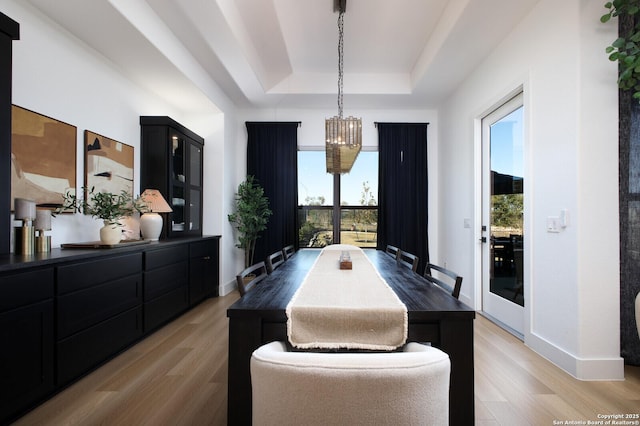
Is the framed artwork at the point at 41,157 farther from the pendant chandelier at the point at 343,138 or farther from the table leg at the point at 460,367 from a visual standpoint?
the table leg at the point at 460,367

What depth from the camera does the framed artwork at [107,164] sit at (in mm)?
2957

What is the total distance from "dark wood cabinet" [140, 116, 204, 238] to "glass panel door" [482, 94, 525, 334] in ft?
12.5

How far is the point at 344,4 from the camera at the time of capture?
3.11 meters

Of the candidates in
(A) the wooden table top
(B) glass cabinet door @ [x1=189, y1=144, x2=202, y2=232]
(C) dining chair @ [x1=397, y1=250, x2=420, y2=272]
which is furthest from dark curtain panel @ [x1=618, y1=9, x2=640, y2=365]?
(B) glass cabinet door @ [x1=189, y1=144, x2=202, y2=232]

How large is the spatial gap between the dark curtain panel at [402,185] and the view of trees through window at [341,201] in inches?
9.6

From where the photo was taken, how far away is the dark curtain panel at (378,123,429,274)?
17.1ft

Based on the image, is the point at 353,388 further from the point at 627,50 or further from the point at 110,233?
the point at 627,50

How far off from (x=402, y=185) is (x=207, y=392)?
4188mm

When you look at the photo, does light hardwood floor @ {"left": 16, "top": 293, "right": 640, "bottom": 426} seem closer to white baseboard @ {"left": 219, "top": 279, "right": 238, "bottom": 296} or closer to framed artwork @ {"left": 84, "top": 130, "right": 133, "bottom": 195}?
framed artwork @ {"left": 84, "top": 130, "right": 133, "bottom": 195}

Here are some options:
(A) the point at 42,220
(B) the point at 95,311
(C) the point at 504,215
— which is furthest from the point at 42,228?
(C) the point at 504,215

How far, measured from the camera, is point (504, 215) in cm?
342

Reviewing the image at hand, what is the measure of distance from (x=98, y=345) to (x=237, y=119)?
3980 mm

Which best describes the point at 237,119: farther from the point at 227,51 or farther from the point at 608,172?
the point at 608,172

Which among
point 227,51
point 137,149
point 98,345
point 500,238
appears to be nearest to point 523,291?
point 500,238
